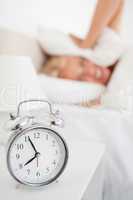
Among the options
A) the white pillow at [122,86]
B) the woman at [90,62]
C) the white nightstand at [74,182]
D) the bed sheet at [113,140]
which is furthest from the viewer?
the woman at [90,62]

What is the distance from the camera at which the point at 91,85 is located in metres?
1.89

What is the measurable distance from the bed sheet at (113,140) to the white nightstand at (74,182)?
0.26 metres

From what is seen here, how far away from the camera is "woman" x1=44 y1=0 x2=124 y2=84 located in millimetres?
1975

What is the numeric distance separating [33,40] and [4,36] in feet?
1.15

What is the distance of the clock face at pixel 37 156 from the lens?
0.80 metres

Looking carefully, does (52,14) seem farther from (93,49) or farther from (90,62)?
(90,62)

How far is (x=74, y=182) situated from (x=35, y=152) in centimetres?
13

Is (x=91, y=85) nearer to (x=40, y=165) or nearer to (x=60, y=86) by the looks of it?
(x=60, y=86)

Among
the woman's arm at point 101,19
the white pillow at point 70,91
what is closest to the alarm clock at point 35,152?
the white pillow at point 70,91

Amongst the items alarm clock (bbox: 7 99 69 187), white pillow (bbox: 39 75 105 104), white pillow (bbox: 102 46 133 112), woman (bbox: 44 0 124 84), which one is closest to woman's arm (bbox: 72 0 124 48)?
woman (bbox: 44 0 124 84)

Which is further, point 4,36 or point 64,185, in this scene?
point 4,36

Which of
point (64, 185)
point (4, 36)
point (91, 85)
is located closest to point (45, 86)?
point (91, 85)

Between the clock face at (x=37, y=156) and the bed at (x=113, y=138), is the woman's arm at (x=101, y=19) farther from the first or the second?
the clock face at (x=37, y=156)

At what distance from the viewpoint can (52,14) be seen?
283cm
